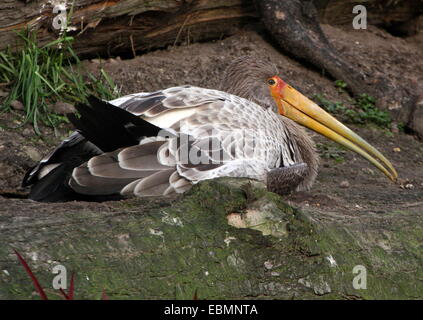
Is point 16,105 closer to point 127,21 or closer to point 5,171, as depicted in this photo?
point 5,171

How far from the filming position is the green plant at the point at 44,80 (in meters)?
6.68

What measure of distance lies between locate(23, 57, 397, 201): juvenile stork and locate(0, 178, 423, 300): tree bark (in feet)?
2.25

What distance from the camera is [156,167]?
4.79m

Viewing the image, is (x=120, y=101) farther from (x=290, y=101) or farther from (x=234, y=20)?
(x=234, y=20)

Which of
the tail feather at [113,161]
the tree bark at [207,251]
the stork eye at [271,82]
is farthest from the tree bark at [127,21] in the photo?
the tree bark at [207,251]

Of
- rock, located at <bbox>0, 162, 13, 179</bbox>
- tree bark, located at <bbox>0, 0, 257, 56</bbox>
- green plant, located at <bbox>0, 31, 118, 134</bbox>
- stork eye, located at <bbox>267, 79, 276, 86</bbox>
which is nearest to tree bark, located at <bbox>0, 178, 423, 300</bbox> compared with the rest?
rock, located at <bbox>0, 162, 13, 179</bbox>

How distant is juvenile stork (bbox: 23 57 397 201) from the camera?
474 centimetres

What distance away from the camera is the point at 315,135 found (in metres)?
7.67

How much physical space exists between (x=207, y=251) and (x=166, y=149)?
4.42 ft

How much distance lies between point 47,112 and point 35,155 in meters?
0.66

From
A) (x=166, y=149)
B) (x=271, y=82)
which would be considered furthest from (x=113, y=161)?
(x=271, y=82)

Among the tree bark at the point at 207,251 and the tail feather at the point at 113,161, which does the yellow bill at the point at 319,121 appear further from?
the tree bark at the point at 207,251

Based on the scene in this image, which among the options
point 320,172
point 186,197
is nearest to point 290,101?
point 320,172

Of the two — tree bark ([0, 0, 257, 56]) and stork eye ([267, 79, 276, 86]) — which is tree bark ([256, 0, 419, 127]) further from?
stork eye ([267, 79, 276, 86])
